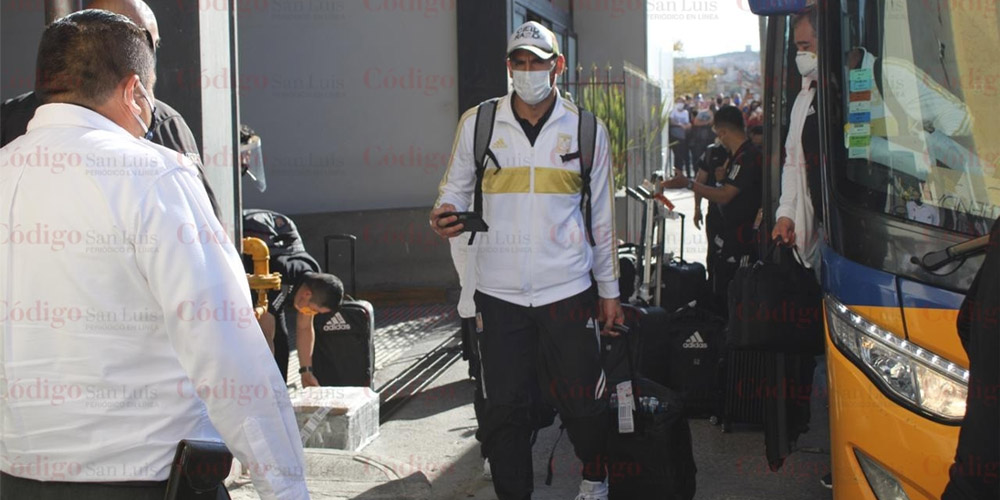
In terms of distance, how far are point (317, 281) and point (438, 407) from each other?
→ 115 centimetres

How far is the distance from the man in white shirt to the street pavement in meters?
3.04

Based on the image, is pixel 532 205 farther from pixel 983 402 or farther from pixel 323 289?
pixel 983 402

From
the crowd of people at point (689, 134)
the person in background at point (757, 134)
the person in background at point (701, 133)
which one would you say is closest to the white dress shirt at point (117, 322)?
the person in background at point (757, 134)

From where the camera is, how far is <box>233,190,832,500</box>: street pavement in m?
5.45

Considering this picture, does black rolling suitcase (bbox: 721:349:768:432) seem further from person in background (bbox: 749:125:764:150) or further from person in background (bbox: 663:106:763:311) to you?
person in background (bbox: 749:125:764:150)

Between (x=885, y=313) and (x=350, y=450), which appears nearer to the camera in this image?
(x=885, y=313)

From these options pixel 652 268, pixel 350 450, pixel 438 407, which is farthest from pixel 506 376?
pixel 652 268

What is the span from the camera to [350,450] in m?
5.98

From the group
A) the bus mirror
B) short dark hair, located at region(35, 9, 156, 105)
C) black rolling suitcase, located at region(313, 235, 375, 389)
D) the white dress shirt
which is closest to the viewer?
the white dress shirt

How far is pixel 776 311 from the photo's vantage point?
483 centimetres

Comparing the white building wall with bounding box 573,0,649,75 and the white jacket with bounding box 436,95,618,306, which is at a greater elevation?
the white building wall with bounding box 573,0,649,75

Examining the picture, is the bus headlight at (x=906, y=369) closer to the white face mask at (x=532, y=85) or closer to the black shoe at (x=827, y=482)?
the white face mask at (x=532, y=85)

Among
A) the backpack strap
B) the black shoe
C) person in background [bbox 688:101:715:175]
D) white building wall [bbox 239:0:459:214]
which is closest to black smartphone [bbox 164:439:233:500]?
the backpack strap

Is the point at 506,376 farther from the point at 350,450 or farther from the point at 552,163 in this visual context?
the point at 350,450
